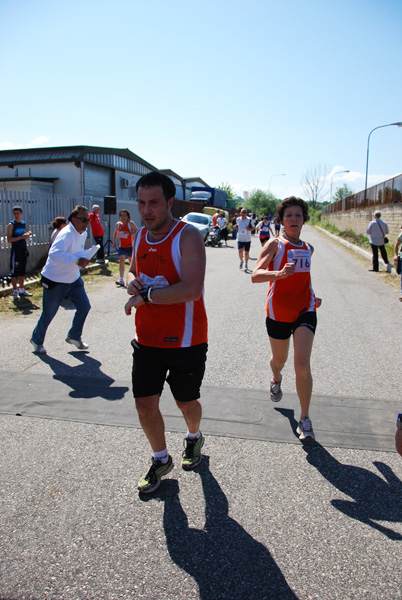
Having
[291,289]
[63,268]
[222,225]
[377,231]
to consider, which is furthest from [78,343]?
[222,225]

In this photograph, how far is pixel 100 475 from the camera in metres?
3.12

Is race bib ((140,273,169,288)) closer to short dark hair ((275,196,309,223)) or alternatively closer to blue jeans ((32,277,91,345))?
short dark hair ((275,196,309,223))

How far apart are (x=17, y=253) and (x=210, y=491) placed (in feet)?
Result: 26.7

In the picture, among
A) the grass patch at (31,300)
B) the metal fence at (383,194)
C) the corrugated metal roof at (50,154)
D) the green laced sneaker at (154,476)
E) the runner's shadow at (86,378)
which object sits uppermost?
the corrugated metal roof at (50,154)

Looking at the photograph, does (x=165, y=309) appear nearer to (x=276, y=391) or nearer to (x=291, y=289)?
(x=291, y=289)

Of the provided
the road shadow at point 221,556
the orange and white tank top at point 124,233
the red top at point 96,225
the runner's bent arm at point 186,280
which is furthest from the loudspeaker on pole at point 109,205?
the road shadow at point 221,556

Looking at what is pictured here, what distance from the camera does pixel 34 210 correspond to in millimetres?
13953

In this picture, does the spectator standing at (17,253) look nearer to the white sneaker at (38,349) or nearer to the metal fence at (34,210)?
the metal fence at (34,210)

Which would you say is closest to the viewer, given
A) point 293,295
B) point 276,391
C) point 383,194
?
point 293,295

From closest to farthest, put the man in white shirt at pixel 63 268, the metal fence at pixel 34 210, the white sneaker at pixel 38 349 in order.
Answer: the man in white shirt at pixel 63 268 < the white sneaker at pixel 38 349 < the metal fence at pixel 34 210

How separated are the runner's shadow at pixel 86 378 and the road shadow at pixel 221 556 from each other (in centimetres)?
187

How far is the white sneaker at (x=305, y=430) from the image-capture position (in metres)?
3.63

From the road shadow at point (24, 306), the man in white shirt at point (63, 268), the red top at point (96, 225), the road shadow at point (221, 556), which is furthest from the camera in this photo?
the red top at point (96, 225)

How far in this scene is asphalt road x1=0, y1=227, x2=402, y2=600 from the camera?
7.36ft
